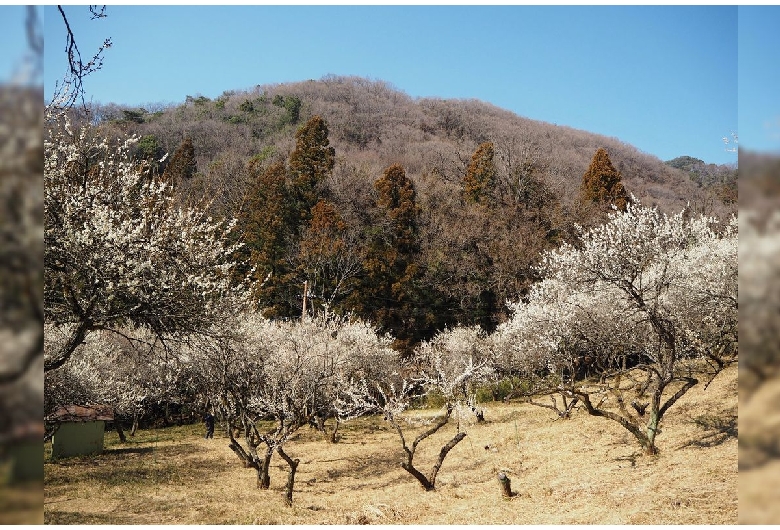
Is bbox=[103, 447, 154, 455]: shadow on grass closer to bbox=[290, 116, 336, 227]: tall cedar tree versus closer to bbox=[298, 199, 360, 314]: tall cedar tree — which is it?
bbox=[298, 199, 360, 314]: tall cedar tree

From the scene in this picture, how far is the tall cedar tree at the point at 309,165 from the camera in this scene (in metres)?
33.0

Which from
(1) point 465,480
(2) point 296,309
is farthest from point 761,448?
(2) point 296,309

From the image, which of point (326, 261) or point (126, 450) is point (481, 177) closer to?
point (326, 261)

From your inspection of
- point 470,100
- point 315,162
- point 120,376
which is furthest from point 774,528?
point 470,100

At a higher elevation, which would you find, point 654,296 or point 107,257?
point 107,257

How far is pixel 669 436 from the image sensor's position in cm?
1094

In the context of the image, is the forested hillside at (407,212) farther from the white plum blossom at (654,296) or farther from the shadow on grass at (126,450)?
the white plum blossom at (654,296)

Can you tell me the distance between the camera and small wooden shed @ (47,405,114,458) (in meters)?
14.5

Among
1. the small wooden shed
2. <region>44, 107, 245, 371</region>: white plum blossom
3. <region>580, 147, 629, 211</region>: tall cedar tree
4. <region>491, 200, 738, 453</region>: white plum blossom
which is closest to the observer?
<region>44, 107, 245, 371</region>: white plum blossom

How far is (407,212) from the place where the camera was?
32.5m

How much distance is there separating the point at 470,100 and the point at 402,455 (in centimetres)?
5423

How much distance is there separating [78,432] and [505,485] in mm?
12044

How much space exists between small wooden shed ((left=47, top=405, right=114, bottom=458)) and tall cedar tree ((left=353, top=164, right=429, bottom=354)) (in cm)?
1445

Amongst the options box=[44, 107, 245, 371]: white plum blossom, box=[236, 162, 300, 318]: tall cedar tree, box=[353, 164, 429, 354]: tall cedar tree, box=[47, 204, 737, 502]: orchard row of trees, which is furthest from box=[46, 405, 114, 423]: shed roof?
box=[353, 164, 429, 354]: tall cedar tree
